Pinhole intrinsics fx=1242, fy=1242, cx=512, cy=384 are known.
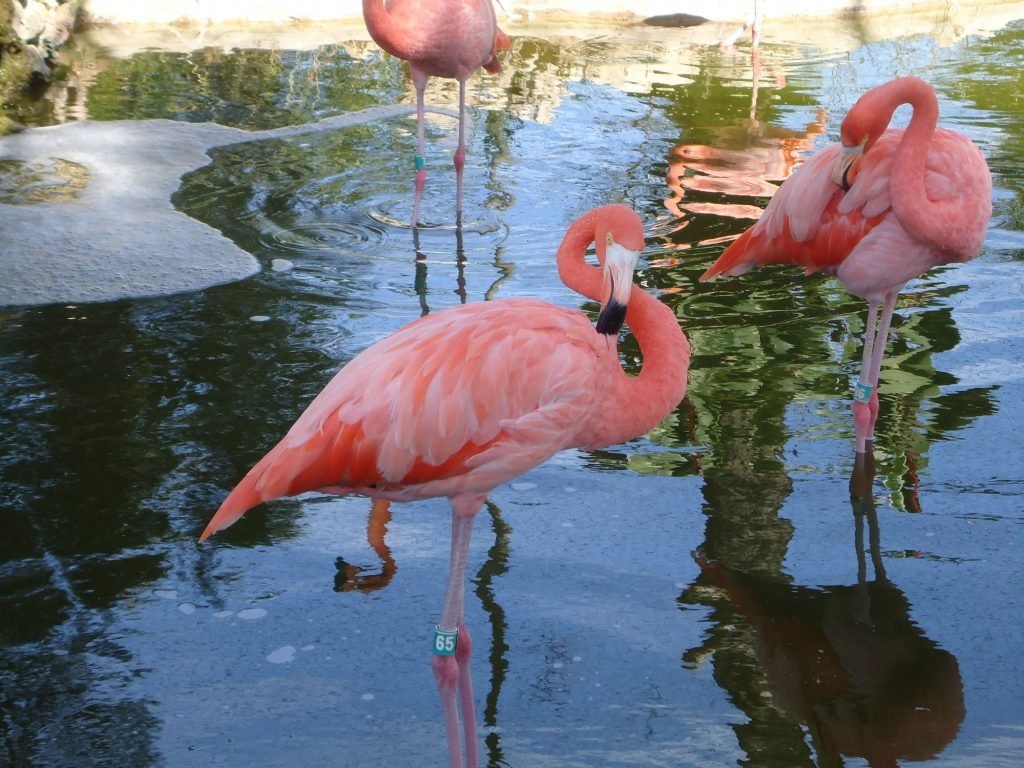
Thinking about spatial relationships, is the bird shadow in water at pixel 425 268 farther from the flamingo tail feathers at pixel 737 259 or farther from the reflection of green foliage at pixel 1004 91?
the reflection of green foliage at pixel 1004 91

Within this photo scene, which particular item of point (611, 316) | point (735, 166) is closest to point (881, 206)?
point (611, 316)

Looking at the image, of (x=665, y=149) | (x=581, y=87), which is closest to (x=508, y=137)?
(x=665, y=149)

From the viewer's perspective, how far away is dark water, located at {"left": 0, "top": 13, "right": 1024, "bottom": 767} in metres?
2.77

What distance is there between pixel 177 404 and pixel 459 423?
198 centimetres

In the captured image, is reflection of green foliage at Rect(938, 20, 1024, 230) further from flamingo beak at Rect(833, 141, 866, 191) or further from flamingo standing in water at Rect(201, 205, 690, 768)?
flamingo standing in water at Rect(201, 205, 690, 768)

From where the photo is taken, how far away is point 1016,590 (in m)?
3.26

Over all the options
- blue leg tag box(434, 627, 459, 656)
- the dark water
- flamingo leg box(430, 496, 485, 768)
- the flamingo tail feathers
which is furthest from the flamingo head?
the flamingo tail feathers

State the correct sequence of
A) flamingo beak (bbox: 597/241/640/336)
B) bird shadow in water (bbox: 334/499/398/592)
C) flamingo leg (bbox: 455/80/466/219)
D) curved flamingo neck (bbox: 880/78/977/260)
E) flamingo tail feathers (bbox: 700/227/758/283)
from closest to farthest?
flamingo beak (bbox: 597/241/640/336) < bird shadow in water (bbox: 334/499/398/592) < curved flamingo neck (bbox: 880/78/977/260) < flamingo tail feathers (bbox: 700/227/758/283) < flamingo leg (bbox: 455/80/466/219)

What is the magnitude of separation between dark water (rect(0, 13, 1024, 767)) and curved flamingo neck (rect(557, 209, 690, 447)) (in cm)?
62

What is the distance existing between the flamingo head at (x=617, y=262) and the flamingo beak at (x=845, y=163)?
137 centimetres

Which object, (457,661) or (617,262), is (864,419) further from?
(457,661)

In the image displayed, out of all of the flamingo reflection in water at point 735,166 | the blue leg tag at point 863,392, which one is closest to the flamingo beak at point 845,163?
the blue leg tag at point 863,392

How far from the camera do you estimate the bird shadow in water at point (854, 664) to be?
270cm

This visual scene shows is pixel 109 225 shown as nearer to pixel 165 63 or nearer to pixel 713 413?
pixel 713 413
